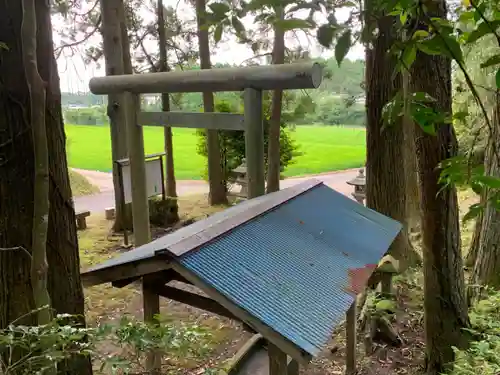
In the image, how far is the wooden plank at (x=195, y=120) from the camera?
433cm

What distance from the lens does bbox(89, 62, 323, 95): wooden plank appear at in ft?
11.4

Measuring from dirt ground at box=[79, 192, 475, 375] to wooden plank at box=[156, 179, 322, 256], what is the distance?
66 cm

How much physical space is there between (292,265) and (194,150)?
1977 centimetres

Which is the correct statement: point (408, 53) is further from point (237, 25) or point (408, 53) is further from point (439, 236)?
point (439, 236)

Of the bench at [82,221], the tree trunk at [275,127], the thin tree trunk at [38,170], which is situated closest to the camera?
the thin tree trunk at [38,170]

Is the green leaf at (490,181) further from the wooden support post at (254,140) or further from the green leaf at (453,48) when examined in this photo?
the wooden support post at (254,140)

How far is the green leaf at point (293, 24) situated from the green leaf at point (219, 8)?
11cm

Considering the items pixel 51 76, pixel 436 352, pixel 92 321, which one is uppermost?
pixel 51 76

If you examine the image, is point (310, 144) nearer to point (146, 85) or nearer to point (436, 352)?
point (146, 85)

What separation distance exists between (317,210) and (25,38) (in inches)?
97.6

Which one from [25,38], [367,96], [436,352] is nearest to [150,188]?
[367,96]

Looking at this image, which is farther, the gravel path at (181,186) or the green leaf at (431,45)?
the gravel path at (181,186)

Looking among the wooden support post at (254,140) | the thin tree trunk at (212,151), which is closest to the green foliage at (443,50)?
the wooden support post at (254,140)

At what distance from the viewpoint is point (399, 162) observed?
502 cm
